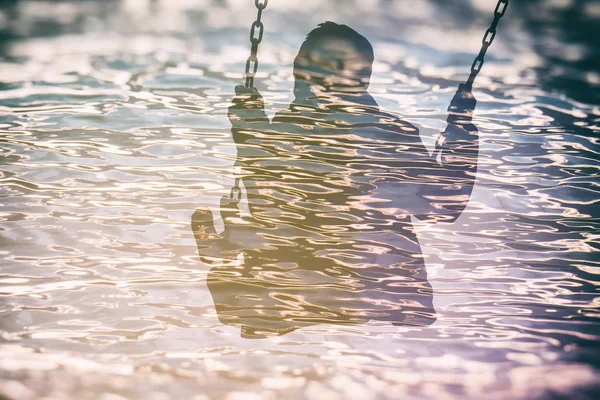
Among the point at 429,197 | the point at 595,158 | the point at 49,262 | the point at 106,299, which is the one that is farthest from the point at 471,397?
the point at 49,262

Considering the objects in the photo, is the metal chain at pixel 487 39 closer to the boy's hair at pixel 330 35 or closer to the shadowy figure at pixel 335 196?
the shadowy figure at pixel 335 196

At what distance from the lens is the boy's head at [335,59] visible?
2.66 feet

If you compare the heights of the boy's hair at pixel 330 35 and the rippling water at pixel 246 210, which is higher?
the boy's hair at pixel 330 35

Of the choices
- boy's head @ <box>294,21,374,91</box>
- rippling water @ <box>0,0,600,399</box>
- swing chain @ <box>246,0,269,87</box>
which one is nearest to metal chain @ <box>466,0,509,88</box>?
rippling water @ <box>0,0,600,399</box>

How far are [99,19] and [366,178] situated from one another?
0.62 m

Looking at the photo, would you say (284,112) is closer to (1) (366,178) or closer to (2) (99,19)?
(1) (366,178)

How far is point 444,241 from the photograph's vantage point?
0.80m

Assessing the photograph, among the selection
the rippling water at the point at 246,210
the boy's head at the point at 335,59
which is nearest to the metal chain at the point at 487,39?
the rippling water at the point at 246,210

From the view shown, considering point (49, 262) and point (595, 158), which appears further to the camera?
point (595, 158)

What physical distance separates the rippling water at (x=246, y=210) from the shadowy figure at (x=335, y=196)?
1 centimetres

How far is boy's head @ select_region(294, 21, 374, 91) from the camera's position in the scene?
31.9 inches

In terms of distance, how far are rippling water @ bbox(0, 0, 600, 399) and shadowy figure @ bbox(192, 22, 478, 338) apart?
0.5 inches

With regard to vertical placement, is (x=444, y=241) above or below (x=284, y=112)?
below

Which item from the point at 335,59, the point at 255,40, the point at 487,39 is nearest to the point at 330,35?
the point at 335,59
